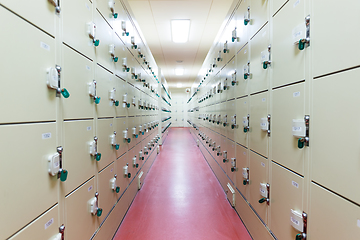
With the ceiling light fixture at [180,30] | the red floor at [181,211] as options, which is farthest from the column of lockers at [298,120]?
the ceiling light fixture at [180,30]

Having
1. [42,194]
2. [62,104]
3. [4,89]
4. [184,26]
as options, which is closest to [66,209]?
[42,194]

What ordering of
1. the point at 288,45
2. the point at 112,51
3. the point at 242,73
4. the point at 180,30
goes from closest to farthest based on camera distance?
the point at 288,45, the point at 112,51, the point at 242,73, the point at 180,30

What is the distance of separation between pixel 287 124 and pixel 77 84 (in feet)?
4.83

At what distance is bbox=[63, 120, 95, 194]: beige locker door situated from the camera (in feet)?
3.87

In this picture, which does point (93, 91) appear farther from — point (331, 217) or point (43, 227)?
point (331, 217)

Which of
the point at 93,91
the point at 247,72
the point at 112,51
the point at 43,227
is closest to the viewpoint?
the point at 43,227

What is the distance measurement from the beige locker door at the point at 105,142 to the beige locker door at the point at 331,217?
61.8 inches

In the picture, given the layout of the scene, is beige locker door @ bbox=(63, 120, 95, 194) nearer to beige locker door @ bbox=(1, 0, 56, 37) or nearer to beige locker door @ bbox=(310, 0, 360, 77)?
beige locker door @ bbox=(1, 0, 56, 37)

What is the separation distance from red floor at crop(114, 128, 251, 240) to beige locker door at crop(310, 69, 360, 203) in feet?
4.45

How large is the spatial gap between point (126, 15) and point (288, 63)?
213 centimetres

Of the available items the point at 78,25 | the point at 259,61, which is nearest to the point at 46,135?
the point at 78,25

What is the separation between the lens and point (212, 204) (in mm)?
2688

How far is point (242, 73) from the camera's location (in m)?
2.23

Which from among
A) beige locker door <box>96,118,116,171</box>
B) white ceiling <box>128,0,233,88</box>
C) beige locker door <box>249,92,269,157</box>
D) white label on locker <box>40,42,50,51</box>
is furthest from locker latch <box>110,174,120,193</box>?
white ceiling <box>128,0,233,88</box>
